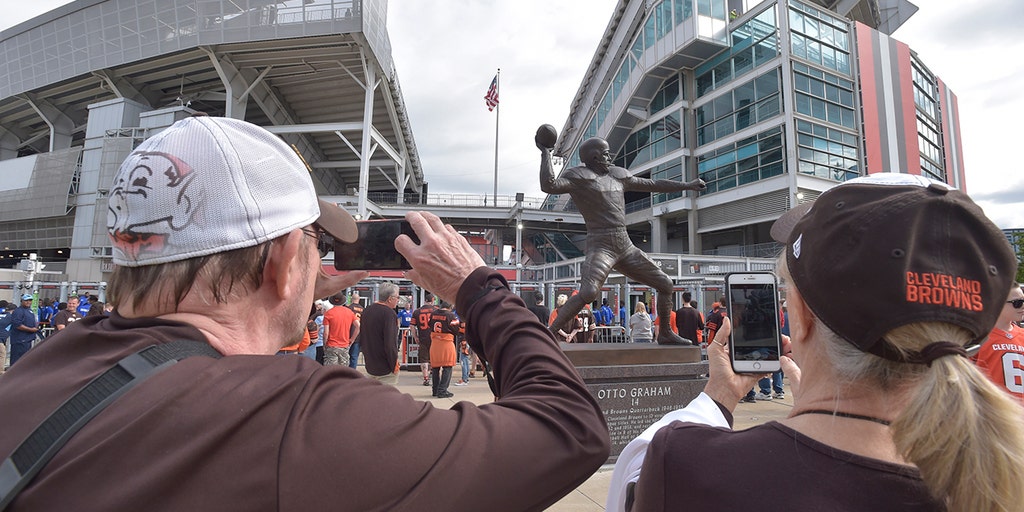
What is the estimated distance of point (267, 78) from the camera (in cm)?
3117

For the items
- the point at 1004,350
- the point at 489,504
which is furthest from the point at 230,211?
the point at 1004,350

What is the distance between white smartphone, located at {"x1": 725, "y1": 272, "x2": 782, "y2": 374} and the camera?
5.04 feet

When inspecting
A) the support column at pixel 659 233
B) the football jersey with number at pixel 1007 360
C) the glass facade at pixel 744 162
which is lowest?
the football jersey with number at pixel 1007 360

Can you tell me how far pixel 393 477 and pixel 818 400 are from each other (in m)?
0.86

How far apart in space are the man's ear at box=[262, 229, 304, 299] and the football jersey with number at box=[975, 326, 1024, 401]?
4323 millimetres

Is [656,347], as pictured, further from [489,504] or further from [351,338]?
[351,338]

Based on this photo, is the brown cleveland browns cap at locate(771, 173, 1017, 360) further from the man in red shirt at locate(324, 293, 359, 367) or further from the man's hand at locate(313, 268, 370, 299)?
the man in red shirt at locate(324, 293, 359, 367)

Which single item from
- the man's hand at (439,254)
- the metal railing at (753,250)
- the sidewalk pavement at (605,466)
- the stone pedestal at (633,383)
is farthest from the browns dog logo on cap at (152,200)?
Result: the metal railing at (753,250)

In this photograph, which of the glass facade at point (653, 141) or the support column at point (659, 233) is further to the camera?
the support column at point (659, 233)

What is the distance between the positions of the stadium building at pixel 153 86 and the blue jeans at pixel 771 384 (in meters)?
24.6

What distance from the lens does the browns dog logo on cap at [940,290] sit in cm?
89

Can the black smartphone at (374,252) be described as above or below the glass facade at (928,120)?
below

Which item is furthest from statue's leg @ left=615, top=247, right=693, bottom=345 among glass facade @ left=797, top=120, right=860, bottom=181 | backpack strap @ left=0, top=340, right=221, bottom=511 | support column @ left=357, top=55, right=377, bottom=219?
support column @ left=357, top=55, right=377, bottom=219

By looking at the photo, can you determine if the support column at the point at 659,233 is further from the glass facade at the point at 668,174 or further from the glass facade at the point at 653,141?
the glass facade at the point at 653,141
